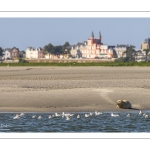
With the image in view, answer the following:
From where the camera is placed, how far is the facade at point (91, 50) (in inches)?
4373

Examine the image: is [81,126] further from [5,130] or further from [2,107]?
[2,107]

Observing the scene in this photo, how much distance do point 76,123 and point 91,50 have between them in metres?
99.7

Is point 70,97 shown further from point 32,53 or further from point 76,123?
point 32,53

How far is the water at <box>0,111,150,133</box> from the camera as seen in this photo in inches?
658

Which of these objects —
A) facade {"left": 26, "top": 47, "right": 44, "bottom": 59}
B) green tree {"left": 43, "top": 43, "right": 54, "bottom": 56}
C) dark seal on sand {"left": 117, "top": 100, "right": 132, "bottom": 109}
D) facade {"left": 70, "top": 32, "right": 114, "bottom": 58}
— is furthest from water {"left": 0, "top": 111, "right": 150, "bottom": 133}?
green tree {"left": 43, "top": 43, "right": 54, "bottom": 56}

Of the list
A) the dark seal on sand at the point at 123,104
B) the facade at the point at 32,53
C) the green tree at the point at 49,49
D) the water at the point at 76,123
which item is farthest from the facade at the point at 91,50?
the water at the point at 76,123

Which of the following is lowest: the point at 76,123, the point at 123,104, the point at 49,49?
the point at 76,123

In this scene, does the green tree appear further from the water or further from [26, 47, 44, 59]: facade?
the water

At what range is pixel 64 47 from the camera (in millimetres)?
120562

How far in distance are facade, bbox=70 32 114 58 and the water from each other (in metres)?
89.2

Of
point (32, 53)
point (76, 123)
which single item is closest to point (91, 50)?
point (32, 53)

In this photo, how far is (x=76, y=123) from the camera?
17812mm
